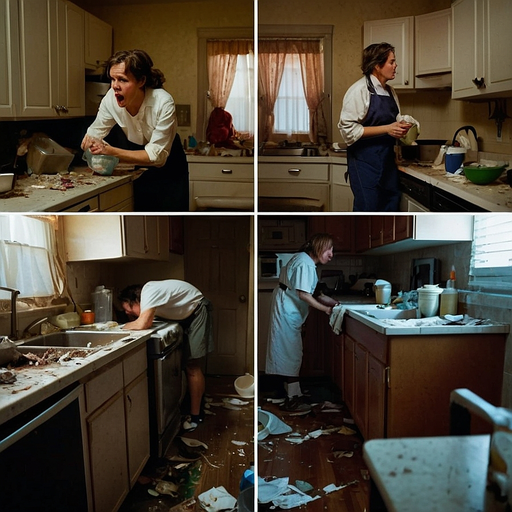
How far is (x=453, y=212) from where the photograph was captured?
1.81 metres

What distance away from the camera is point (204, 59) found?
187 centimetres

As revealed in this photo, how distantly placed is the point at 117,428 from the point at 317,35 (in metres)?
1.38

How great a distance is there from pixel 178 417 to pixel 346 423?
0.56 metres

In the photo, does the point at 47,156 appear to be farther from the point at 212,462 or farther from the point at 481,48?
the point at 481,48

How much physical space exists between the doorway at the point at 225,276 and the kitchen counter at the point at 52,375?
0.82 feet

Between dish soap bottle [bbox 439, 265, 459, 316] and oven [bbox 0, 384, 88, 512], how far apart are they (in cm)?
115

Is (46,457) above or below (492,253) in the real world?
below

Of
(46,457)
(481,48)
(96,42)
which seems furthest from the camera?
(96,42)

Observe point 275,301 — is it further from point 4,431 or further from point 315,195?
point 4,431

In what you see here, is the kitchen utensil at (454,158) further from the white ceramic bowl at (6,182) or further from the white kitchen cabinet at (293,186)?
the white ceramic bowl at (6,182)

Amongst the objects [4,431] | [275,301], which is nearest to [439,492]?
[275,301]

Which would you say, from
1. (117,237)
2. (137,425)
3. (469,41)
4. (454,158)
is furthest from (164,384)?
(469,41)

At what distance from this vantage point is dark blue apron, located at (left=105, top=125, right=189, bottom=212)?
1901 millimetres

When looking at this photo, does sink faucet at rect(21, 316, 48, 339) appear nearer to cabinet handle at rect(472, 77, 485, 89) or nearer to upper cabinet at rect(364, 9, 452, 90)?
upper cabinet at rect(364, 9, 452, 90)
